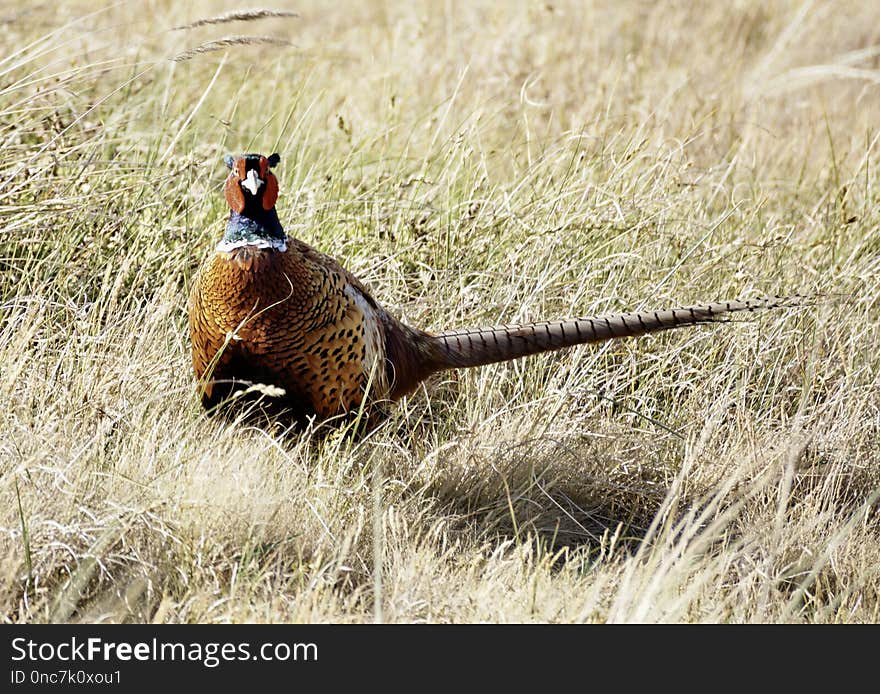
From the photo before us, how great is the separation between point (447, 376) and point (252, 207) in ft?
3.28

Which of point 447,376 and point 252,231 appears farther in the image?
point 447,376

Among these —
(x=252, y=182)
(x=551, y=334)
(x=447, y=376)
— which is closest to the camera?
(x=252, y=182)

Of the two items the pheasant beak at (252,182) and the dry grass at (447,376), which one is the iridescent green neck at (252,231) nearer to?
the pheasant beak at (252,182)

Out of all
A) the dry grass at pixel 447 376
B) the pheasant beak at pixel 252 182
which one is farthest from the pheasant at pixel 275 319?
the dry grass at pixel 447 376

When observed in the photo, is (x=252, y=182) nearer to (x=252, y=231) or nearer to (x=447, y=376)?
(x=252, y=231)

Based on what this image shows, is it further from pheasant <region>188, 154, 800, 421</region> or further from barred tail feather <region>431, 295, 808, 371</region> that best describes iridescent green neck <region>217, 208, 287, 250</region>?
barred tail feather <region>431, 295, 808, 371</region>

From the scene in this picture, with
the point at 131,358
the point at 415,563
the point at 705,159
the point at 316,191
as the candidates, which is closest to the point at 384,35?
the point at 705,159

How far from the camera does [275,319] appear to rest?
9.39ft

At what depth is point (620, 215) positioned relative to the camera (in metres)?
3.82

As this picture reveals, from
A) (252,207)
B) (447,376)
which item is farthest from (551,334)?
(252,207)

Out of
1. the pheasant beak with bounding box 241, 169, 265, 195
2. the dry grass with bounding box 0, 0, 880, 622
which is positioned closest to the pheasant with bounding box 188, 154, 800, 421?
Answer: the pheasant beak with bounding box 241, 169, 265, 195

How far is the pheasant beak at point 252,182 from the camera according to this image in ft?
9.37

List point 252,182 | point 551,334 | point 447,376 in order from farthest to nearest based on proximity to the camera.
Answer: point 447,376 → point 551,334 → point 252,182
